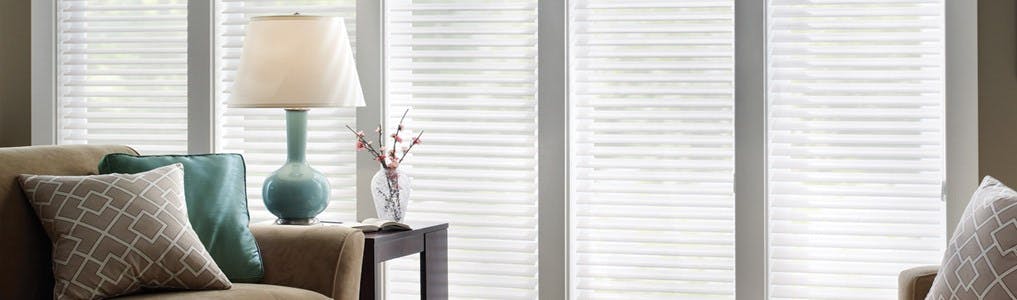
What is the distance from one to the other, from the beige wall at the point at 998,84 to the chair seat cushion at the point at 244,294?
2.03 m

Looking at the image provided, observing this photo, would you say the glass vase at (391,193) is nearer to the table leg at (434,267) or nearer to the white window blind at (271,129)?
the table leg at (434,267)

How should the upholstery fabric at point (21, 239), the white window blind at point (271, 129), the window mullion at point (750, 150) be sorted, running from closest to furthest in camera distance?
the upholstery fabric at point (21, 239), the window mullion at point (750, 150), the white window blind at point (271, 129)

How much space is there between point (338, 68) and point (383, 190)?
42cm

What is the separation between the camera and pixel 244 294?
8.89ft

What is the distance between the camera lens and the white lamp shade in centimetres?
325

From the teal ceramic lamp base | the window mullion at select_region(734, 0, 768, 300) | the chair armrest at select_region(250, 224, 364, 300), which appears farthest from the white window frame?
the chair armrest at select_region(250, 224, 364, 300)

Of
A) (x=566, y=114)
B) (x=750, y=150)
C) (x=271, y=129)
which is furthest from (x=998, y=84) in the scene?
(x=271, y=129)

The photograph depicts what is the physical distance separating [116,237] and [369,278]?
2.45 ft

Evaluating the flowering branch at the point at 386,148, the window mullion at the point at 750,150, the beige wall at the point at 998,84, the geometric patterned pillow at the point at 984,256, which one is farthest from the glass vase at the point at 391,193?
the beige wall at the point at 998,84

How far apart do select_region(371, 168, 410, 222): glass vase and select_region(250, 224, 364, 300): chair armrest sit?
0.45 m

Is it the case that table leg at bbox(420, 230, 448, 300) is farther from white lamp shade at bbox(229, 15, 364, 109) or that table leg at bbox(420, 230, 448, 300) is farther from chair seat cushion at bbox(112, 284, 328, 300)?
chair seat cushion at bbox(112, 284, 328, 300)

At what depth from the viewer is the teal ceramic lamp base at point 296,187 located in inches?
131

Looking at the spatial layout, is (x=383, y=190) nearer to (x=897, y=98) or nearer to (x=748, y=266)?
(x=748, y=266)

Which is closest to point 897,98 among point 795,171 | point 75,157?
point 795,171
